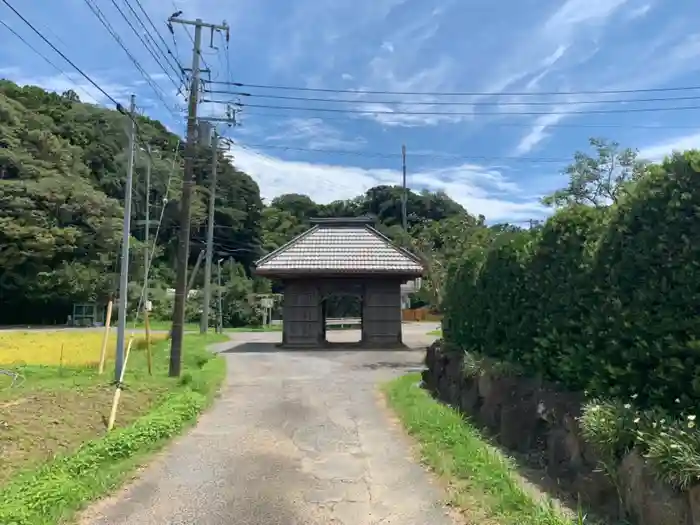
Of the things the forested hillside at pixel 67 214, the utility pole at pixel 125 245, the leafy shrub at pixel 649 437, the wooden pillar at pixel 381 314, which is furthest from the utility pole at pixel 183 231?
the forested hillside at pixel 67 214

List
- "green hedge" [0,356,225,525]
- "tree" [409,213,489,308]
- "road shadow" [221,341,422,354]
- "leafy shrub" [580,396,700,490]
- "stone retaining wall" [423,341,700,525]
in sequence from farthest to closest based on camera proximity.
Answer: "road shadow" [221,341,422,354]
"tree" [409,213,489,308]
"green hedge" [0,356,225,525]
"stone retaining wall" [423,341,700,525]
"leafy shrub" [580,396,700,490]

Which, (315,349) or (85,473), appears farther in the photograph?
(315,349)

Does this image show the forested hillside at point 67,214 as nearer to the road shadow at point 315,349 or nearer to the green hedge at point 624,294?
the road shadow at point 315,349

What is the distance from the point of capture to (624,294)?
467 cm

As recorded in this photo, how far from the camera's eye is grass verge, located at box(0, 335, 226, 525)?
4.87 m

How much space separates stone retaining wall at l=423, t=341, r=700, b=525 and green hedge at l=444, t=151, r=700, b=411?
12.6 inches

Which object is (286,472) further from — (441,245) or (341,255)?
(441,245)

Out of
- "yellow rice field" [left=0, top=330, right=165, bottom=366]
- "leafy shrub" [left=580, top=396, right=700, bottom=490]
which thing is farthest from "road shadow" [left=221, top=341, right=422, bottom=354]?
"leafy shrub" [left=580, top=396, right=700, bottom=490]

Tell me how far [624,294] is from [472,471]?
2.22 m

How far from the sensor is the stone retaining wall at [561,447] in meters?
3.65

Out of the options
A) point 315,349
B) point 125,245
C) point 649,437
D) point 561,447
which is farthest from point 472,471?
point 315,349

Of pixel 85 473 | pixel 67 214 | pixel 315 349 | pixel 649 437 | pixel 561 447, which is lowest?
pixel 85 473

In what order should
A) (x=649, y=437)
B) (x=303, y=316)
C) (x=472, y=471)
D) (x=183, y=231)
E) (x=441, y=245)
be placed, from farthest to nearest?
(x=441, y=245)
(x=303, y=316)
(x=183, y=231)
(x=472, y=471)
(x=649, y=437)

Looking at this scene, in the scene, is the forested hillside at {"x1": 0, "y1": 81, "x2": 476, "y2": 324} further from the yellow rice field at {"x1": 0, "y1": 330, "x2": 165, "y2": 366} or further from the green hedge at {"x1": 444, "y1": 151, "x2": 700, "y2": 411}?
the green hedge at {"x1": 444, "y1": 151, "x2": 700, "y2": 411}
